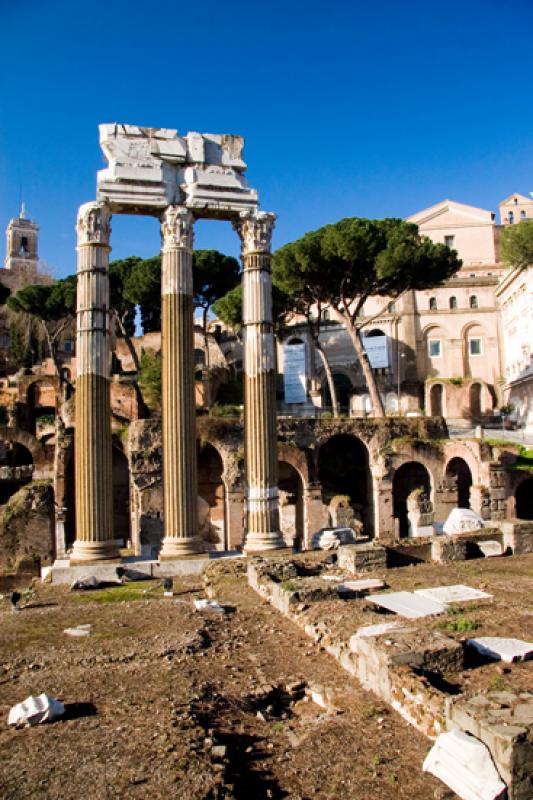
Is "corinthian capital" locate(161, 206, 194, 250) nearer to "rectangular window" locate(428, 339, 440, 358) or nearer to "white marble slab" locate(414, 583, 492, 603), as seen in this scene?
"white marble slab" locate(414, 583, 492, 603)

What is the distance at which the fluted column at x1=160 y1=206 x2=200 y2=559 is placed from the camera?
11.5 m

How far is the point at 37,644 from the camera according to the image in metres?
7.25

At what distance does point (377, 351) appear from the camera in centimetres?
3831

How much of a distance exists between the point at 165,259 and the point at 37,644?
7.07m

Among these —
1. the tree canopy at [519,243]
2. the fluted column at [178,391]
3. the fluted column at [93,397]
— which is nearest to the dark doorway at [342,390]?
the tree canopy at [519,243]

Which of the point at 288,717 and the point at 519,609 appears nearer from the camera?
the point at 288,717

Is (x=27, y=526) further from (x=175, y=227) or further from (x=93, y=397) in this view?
(x=175, y=227)

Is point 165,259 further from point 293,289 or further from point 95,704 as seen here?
point 293,289

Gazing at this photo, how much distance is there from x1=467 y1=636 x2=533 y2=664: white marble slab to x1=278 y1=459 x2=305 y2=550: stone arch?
14893 mm

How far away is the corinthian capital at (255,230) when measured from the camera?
12430mm

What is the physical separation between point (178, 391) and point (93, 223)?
10.9ft

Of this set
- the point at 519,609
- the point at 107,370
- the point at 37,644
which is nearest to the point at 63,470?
the point at 107,370

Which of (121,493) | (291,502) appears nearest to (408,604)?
(291,502)

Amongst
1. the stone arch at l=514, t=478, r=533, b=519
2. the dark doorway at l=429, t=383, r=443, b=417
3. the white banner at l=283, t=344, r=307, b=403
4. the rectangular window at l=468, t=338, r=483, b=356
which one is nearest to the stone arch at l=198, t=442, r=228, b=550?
the stone arch at l=514, t=478, r=533, b=519
